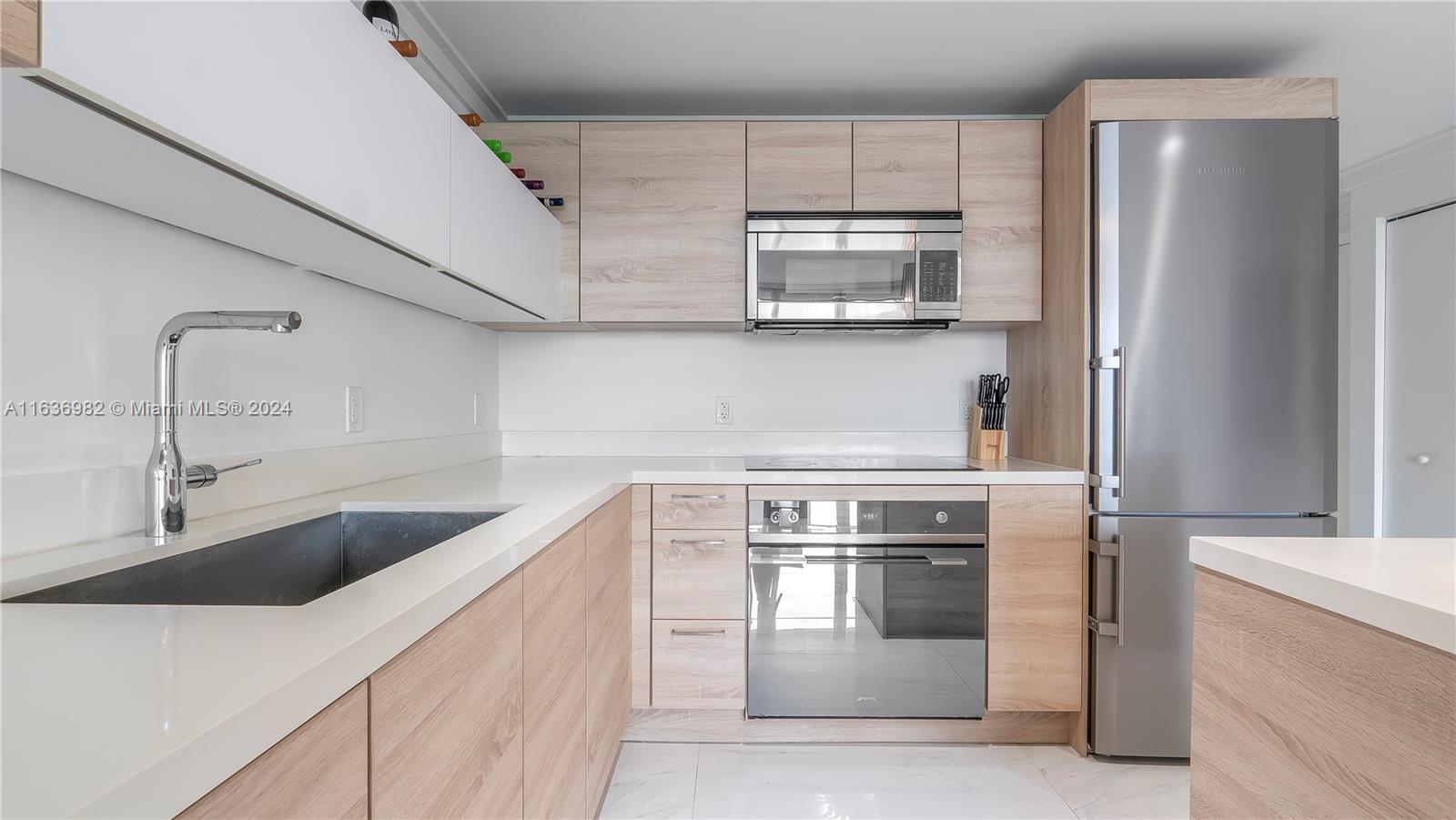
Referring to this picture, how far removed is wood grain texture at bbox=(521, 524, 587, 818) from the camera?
109 cm

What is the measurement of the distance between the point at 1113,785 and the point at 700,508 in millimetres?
1458

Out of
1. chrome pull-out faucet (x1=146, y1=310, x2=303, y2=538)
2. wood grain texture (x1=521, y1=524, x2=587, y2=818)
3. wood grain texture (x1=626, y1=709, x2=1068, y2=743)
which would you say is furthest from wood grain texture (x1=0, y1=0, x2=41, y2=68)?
wood grain texture (x1=626, y1=709, x2=1068, y2=743)

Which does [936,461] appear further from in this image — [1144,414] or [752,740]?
[752,740]

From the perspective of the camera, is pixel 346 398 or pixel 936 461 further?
pixel 936 461

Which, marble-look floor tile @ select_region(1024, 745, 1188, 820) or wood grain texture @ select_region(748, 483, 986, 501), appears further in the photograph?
wood grain texture @ select_region(748, 483, 986, 501)

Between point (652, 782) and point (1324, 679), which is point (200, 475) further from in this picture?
point (1324, 679)

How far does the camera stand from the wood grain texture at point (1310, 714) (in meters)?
0.64

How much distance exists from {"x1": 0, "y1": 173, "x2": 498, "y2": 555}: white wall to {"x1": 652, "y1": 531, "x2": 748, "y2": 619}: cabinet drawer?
0.87 m

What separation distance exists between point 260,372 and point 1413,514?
4492mm

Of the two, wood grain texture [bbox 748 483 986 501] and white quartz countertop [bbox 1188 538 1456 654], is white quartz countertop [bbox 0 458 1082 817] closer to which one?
white quartz countertop [bbox 1188 538 1456 654]

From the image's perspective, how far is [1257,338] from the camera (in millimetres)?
2035

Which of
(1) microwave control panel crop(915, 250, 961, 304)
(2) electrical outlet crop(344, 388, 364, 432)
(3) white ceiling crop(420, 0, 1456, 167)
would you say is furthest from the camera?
(1) microwave control panel crop(915, 250, 961, 304)

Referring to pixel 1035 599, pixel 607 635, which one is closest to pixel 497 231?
pixel 607 635

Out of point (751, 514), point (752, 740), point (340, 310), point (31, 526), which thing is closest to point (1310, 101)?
point (751, 514)
